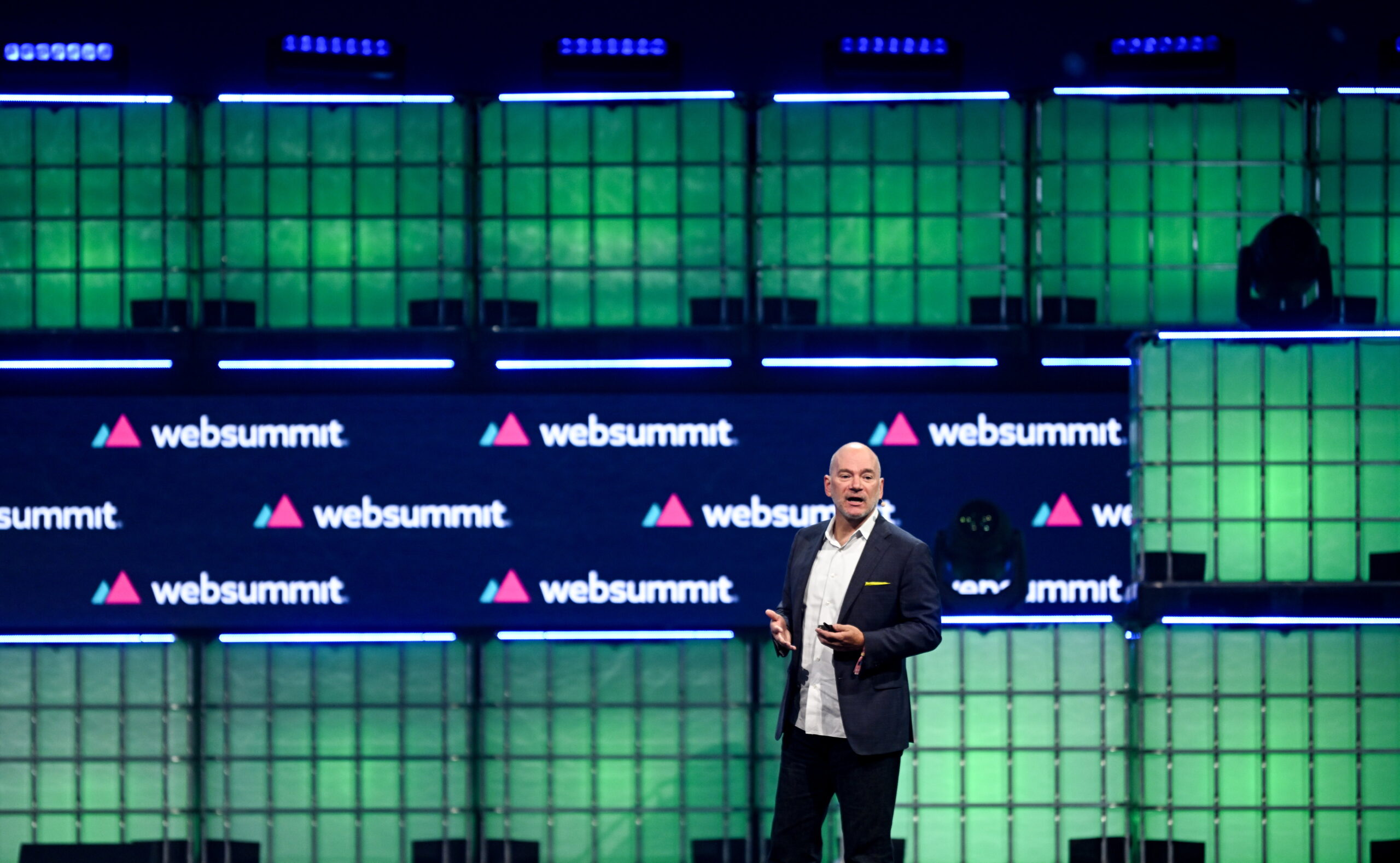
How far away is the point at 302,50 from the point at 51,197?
123 cm

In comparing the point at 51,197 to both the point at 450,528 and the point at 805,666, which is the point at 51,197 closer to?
the point at 450,528

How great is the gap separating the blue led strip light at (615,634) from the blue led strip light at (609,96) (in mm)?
2226

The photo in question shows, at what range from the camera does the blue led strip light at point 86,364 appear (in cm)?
690

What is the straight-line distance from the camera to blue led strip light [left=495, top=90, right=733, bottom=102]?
6895 millimetres

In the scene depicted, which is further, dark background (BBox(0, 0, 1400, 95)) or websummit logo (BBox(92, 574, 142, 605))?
dark background (BBox(0, 0, 1400, 95))

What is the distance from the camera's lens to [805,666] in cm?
446

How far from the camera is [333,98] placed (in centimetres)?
690

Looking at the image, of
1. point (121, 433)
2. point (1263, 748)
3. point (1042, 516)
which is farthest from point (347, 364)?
point (1263, 748)

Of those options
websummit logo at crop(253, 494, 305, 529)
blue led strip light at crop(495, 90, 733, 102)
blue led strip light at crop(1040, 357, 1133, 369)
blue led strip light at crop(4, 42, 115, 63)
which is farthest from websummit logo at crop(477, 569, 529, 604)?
blue led strip light at crop(4, 42, 115, 63)

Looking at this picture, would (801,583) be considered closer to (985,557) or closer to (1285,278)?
(985,557)

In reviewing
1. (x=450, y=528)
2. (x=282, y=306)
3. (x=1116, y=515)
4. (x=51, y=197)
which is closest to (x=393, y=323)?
(x=282, y=306)

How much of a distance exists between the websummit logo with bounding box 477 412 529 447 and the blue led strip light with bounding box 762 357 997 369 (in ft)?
3.51

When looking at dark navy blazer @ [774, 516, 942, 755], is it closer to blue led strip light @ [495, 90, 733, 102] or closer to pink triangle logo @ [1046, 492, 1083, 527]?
pink triangle logo @ [1046, 492, 1083, 527]

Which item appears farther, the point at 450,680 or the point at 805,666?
the point at 450,680
